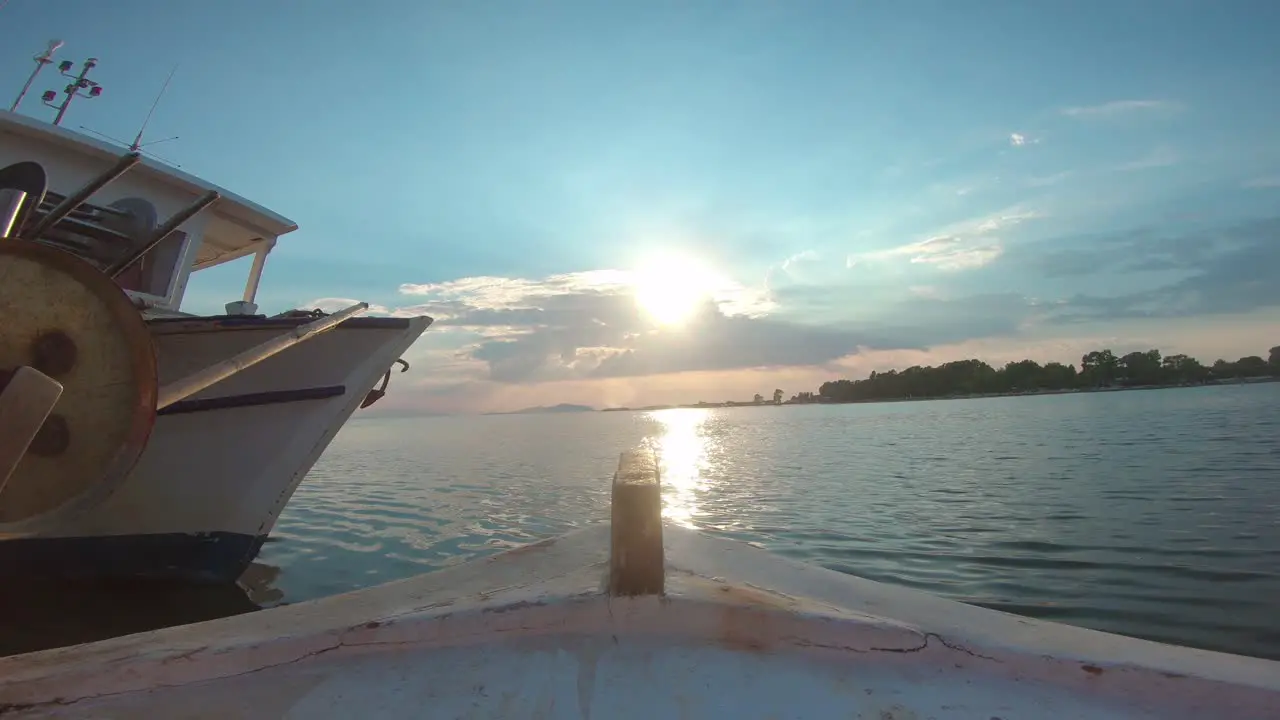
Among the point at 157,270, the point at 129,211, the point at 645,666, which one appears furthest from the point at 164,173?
the point at 645,666

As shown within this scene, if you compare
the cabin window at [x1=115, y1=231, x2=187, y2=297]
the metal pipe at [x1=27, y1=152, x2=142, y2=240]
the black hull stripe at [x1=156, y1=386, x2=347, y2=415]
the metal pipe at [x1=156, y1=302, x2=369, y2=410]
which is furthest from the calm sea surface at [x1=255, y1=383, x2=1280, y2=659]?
the metal pipe at [x1=27, y1=152, x2=142, y2=240]

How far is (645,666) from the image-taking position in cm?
219

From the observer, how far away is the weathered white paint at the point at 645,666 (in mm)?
1978

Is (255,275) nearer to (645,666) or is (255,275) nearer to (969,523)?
(645,666)

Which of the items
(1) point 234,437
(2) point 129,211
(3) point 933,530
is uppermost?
(2) point 129,211

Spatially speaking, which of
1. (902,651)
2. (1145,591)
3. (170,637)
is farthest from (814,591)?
(1145,591)

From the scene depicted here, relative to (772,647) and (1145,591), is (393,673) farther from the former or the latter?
(1145,591)

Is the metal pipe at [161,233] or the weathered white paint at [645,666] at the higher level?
the metal pipe at [161,233]

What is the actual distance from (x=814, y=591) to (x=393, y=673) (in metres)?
1.88

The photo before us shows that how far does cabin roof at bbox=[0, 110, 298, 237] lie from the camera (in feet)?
20.8

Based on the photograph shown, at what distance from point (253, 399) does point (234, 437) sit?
1.48 ft

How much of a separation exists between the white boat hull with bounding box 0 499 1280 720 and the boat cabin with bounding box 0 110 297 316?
577cm

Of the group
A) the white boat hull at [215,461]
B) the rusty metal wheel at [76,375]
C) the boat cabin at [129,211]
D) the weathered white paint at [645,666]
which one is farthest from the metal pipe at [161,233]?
the weathered white paint at [645,666]

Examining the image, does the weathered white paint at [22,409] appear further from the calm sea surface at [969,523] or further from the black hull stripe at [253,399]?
the calm sea surface at [969,523]
